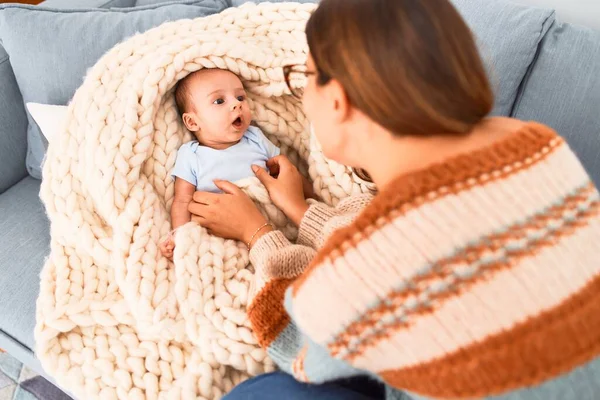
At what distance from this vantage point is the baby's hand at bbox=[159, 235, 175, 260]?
3.52ft

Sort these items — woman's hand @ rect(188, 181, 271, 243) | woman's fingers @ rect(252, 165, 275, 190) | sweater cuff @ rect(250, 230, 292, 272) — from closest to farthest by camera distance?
1. sweater cuff @ rect(250, 230, 292, 272)
2. woman's hand @ rect(188, 181, 271, 243)
3. woman's fingers @ rect(252, 165, 275, 190)

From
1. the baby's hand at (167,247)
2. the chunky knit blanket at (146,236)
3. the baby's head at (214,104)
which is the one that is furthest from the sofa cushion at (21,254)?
the baby's head at (214,104)

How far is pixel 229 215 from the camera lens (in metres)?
1.10

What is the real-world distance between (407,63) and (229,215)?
1.98ft

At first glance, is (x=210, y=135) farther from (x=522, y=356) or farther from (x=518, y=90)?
(x=522, y=356)

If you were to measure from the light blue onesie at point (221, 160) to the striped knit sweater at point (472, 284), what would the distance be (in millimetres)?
653

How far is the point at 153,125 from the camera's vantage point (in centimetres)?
119

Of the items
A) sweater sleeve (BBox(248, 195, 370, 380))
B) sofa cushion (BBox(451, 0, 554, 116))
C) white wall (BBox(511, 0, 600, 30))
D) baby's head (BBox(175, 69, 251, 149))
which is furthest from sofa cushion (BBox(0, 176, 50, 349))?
white wall (BBox(511, 0, 600, 30))

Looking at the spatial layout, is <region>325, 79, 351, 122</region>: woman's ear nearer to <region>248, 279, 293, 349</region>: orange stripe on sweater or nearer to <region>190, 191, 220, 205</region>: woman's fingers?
<region>248, 279, 293, 349</region>: orange stripe on sweater

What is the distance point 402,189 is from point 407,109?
12 cm

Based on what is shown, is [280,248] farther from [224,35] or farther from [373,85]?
[224,35]

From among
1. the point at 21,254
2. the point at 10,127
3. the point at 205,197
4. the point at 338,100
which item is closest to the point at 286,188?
the point at 205,197

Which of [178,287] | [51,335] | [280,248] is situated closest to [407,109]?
[280,248]

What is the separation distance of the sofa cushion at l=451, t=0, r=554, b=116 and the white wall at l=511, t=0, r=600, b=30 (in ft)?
0.75
